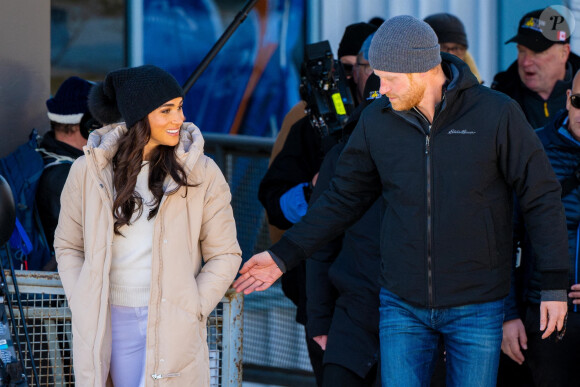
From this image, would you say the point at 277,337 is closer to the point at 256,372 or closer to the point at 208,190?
the point at 256,372

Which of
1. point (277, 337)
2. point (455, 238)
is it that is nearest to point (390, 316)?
point (455, 238)

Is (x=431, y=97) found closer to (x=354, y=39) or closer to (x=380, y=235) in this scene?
(x=380, y=235)

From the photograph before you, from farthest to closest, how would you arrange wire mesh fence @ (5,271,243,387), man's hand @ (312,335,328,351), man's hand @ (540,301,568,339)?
man's hand @ (312,335,328,351) < wire mesh fence @ (5,271,243,387) < man's hand @ (540,301,568,339)

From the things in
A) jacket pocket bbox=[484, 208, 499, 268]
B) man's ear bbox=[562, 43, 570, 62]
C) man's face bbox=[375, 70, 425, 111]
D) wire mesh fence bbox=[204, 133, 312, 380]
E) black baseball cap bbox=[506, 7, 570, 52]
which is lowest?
wire mesh fence bbox=[204, 133, 312, 380]

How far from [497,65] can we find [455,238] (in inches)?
164

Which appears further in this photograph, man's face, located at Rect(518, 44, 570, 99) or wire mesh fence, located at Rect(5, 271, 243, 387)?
man's face, located at Rect(518, 44, 570, 99)

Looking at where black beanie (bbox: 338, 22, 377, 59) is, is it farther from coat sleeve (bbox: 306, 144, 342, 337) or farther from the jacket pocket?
the jacket pocket

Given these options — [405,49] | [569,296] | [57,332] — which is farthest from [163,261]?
[569,296]

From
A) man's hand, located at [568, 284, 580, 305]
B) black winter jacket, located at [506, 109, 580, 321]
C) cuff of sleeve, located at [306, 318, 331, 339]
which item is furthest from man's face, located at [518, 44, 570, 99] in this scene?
cuff of sleeve, located at [306, 318, 331, 339]

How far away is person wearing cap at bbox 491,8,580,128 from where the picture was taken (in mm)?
6078

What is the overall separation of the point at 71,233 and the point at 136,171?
38 centimetres

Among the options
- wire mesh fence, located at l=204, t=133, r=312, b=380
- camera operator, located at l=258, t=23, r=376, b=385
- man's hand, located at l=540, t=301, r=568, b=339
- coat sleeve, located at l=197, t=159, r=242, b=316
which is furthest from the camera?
wire mesh fence, located at l=204, t=133, r=312, b=380

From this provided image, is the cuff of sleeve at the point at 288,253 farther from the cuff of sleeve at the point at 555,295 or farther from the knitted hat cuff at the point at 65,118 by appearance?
the knitted hat cuff at the point at 65,118

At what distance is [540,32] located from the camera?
20.4 ft
